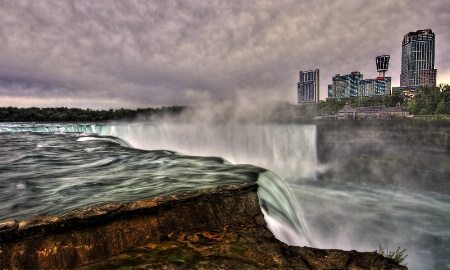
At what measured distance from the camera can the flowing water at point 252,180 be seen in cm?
798

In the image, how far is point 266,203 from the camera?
7500mm

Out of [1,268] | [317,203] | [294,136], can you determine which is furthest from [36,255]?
[294,136]

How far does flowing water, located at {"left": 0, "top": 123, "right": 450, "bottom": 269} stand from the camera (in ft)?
26.2

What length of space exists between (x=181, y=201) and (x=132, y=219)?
1089 mm

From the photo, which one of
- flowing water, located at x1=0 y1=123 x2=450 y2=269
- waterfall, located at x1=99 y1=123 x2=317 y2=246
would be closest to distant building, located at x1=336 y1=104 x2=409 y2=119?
flowing water, located at x1=0 y1=123 x2=450 y2=269

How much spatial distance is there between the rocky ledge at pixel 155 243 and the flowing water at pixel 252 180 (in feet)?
5.53

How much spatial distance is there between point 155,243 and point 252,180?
4.44 metres

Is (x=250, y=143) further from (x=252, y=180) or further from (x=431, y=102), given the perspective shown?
(x=431, y=102)

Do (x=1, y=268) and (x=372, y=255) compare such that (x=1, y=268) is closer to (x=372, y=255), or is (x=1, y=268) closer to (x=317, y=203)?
(x=372, y=255)

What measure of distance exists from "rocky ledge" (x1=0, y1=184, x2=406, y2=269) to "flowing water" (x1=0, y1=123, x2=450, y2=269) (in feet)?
5.53

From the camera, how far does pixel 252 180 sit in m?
8.58

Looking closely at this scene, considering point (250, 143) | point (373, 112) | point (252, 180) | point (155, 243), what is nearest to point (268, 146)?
point (250, 143)

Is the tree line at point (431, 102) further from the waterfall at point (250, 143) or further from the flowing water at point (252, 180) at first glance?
the waterfall at point (250, 143)

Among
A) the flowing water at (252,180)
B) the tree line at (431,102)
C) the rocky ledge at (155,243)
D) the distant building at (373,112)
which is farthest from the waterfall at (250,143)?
the distant building at (373,112)
